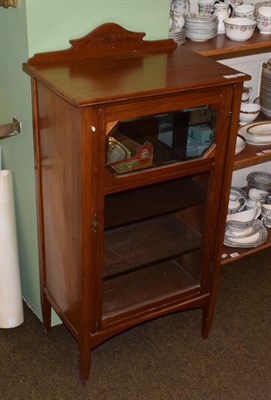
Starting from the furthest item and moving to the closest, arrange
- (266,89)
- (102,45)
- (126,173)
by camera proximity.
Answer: (266,89) < (102,45) < (126,173)

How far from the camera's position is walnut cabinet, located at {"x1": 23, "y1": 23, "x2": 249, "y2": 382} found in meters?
1.72

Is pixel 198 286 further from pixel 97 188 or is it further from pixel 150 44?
pixel 150 44

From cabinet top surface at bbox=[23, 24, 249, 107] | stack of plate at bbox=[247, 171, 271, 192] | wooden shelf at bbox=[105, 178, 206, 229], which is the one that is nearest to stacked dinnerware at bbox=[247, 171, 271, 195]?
stack of plate at bbox=[247, 171, 271, 192]

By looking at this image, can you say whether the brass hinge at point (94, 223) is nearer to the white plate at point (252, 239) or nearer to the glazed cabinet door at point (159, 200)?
the glazed cabinet door at point (159, 200)

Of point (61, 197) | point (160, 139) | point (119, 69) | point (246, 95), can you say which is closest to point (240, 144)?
point (246, 95)

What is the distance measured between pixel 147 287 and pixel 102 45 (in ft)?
2.86

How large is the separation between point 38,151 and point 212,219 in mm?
638

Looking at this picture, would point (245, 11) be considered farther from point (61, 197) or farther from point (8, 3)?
point (61, 197)

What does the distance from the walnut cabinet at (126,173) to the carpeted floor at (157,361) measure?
127 mm

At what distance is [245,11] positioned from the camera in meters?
2.44

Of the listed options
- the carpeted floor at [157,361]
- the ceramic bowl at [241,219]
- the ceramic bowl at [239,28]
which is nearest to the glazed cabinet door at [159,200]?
the carpeted floor at [157,361]

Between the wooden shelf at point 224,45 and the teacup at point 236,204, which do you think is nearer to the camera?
the wooden shelf at point 224,45

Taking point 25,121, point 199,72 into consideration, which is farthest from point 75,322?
point 199,72

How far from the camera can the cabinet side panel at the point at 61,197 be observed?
1740mm
